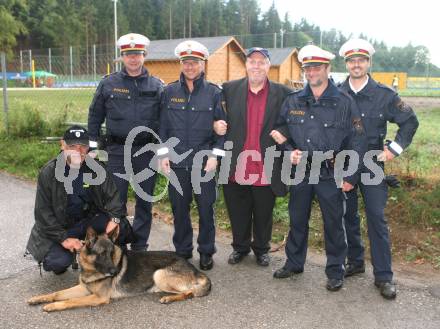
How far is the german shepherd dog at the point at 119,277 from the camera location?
416 centimetres

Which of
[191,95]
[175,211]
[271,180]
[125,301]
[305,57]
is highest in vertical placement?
[305,57]

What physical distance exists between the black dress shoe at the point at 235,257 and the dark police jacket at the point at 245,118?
886 millimetres

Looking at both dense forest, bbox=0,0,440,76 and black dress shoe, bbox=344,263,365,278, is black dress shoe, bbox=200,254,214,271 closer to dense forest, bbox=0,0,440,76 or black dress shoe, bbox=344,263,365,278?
black dress shoe, bbox=344,263,365,278

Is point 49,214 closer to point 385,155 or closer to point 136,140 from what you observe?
point 136,140

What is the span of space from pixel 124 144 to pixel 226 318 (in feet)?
7.27

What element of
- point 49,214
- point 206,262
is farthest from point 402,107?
point 49,214

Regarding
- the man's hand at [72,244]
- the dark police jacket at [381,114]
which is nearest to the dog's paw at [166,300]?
the man's hand at [72,244]

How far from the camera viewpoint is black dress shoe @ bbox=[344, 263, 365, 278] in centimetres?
485

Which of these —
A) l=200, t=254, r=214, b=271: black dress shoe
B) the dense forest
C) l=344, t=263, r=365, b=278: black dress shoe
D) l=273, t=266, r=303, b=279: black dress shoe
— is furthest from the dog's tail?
the dense forest

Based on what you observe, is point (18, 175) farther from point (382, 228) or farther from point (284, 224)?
point (382, 228)

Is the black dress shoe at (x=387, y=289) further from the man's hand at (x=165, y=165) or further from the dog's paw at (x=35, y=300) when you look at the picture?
the dog's paw at (x=35, y=300)

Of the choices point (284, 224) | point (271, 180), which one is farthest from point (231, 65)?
point (271, 180)

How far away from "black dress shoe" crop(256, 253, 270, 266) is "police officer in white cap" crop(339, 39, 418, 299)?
1169 millimetres

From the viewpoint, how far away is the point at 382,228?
14.5 ft
